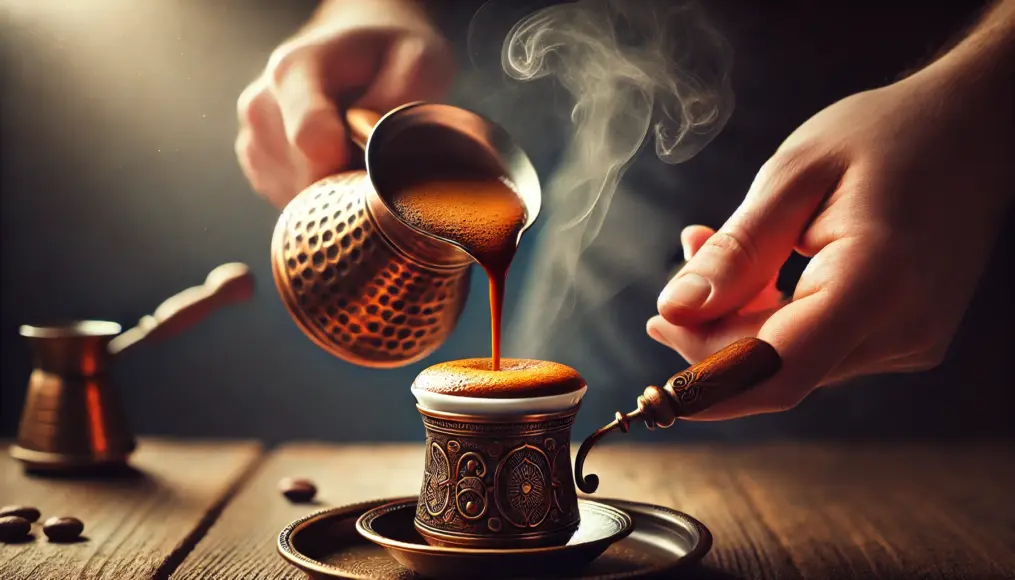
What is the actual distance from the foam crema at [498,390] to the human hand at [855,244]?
0.66ft

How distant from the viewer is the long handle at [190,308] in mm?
1661

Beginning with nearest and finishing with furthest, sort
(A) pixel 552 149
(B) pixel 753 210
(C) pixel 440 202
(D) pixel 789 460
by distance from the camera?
(C) pixel 440 202, (B) pixel 753 210, (D) pixel 789 460, (A) pixel 552 149

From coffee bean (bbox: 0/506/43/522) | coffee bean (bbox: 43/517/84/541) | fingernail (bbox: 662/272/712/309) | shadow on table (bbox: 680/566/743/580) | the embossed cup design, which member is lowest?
coffee bean (bbox: 0/506/43/522)

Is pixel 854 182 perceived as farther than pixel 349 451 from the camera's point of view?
No

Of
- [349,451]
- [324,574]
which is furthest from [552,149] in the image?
[324,574]

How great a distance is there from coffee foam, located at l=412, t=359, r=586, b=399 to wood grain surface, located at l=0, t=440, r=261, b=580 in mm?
395

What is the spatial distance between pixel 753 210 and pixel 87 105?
135cm

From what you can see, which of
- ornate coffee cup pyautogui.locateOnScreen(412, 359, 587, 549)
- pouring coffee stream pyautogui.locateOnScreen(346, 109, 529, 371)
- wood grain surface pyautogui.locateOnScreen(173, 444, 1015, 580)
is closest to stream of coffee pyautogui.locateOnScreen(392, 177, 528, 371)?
pouring coffee stream pyautogui.locateOnScreen(346, 109, 529, 371)

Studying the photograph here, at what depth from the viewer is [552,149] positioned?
196 centimetres

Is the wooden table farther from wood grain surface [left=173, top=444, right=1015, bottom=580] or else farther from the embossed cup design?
the embossed cup design

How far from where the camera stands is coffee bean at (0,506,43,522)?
4.29 ft

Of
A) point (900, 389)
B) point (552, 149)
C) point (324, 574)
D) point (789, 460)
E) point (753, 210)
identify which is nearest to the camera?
point (324, 574)

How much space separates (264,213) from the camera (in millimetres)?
2113

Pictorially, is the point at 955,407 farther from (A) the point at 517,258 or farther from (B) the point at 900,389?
(A) the point at 517,258
